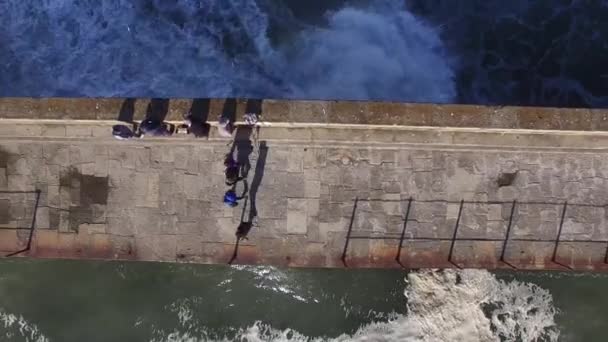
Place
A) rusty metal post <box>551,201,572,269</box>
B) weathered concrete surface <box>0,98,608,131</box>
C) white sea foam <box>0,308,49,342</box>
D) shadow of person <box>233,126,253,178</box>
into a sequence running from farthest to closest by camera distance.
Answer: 1. white sea foam <box>0,308,49,342</box>
2. rusty metal post <box>551,201,572,269</box>
3. shadow of person <box>233,126,253,178</box>
4. weathered concrete surface <box>0,98,608,131</box>

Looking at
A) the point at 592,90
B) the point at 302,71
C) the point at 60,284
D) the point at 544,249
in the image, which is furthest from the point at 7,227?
the point at 592,90

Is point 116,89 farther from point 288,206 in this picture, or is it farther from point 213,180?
point 288,206

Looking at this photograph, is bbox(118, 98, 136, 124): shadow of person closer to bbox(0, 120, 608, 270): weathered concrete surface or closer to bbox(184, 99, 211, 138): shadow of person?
bbox(0, 120, 608, 270): weathered concrete surface

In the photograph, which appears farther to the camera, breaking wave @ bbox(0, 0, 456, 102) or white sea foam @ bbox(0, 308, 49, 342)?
breaking wave @ bbox(0, 0, 456, 102)

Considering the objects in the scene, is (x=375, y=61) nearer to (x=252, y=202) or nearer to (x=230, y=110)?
(x=230, y=110)

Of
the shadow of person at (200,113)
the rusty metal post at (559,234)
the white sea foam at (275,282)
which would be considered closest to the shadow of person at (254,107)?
the shadow of person at (200,113)

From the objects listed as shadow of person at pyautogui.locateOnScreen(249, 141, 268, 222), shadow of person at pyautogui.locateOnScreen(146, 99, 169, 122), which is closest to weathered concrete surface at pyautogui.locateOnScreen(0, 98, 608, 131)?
shadow of person at pyautogui.locateOnScreen(146, 99, 169, 122)
